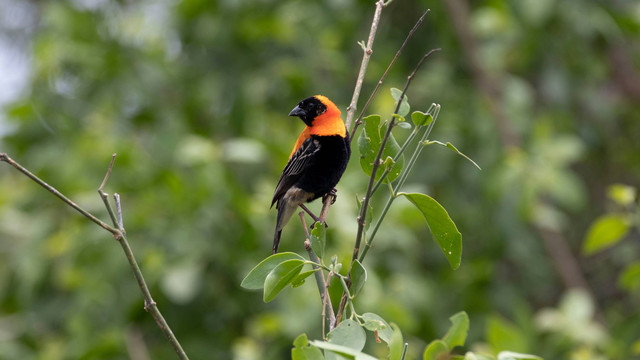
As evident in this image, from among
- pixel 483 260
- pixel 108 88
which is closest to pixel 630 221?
pixel 483 260

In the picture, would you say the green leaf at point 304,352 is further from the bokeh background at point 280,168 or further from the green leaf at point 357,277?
the bokeh background at point 280,168

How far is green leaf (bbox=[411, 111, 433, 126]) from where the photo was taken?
1.38 meters

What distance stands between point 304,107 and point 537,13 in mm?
2275

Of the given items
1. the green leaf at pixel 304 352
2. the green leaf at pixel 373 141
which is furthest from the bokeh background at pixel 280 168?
the green leaf at pixel 304 352

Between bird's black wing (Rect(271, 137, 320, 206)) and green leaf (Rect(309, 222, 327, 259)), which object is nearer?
green leaf (Rect(309, 222, 327, 259))

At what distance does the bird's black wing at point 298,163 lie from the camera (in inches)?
96.0

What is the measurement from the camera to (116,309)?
13.3ft

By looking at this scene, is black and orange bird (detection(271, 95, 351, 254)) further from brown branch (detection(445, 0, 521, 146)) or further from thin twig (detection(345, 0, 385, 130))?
brown branch (detection(445, 0, 521, 146))

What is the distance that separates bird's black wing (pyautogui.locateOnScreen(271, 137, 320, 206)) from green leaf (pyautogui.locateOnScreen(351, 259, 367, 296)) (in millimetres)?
1057

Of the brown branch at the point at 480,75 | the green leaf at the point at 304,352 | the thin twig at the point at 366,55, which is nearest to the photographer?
the green leaf at the point at 304,352

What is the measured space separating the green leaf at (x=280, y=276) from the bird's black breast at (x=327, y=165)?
0.96 metres

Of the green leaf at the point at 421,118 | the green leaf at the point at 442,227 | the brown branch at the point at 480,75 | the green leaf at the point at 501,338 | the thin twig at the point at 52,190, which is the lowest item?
the green leaf at the point at 501,338

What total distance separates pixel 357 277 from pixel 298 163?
1141 mm

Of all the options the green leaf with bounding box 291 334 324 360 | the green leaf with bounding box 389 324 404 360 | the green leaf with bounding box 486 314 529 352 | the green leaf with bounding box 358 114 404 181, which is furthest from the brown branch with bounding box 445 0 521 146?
the green leaf with bounding box 291 334 324 360
